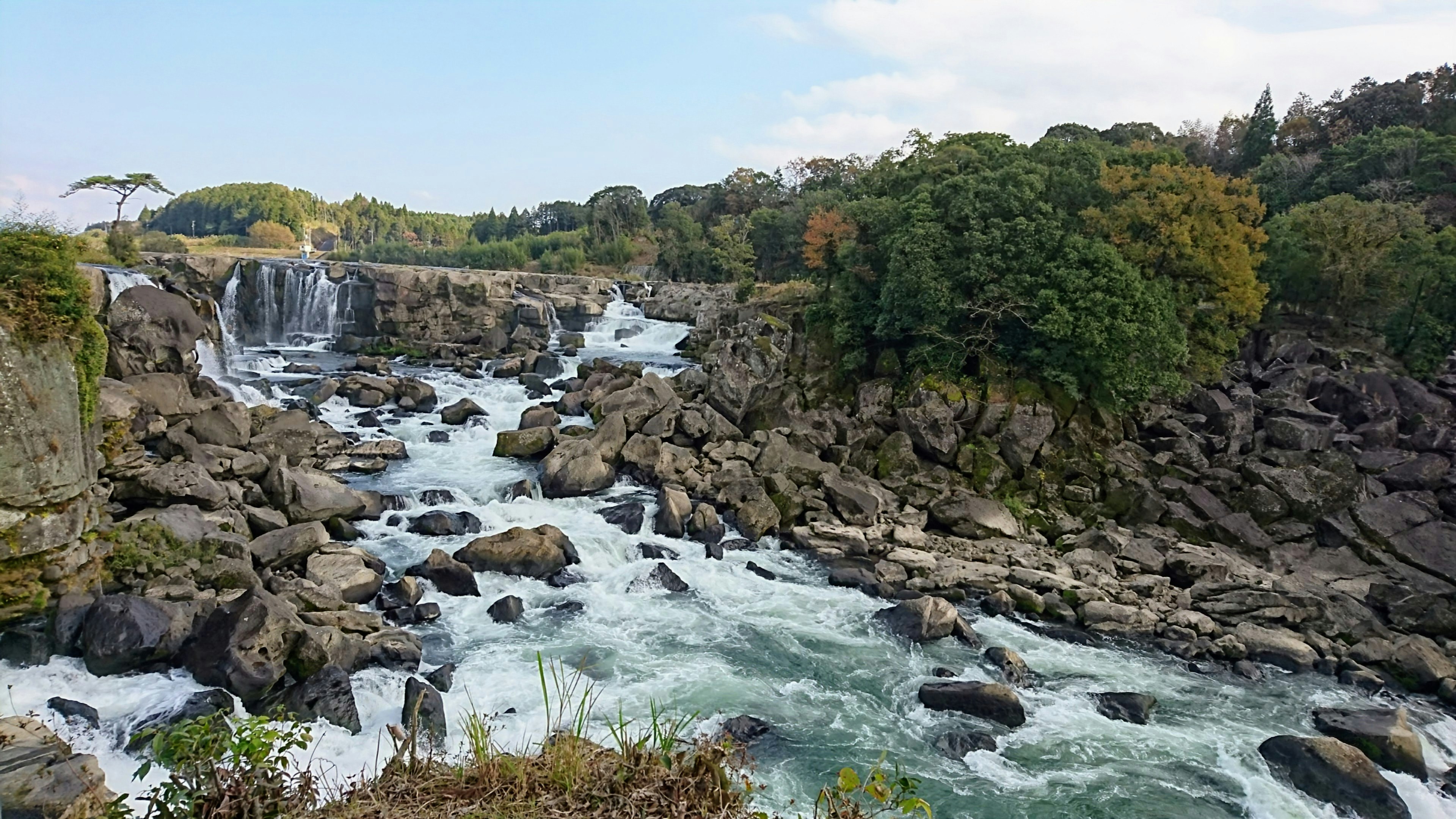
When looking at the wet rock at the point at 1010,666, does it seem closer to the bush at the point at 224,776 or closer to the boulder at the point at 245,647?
the boulder at the point at 245,647

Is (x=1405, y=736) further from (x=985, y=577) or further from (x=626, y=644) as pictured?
(x=626, y=644)

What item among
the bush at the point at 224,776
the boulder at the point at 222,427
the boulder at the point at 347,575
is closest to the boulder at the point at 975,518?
the boulder at the point at 347,575

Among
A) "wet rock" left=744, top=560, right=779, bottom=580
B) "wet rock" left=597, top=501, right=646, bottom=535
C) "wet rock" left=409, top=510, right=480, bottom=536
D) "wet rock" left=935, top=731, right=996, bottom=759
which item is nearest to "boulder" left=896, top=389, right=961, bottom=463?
"wet rock" left=744, top=560, right=779, bottom=580

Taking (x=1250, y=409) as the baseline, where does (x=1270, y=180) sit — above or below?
above

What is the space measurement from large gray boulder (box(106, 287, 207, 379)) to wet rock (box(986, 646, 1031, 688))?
1977 centimetres

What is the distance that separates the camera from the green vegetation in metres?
11.7

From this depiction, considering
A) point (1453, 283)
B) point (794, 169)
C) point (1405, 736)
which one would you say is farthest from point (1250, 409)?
point (794, 169)

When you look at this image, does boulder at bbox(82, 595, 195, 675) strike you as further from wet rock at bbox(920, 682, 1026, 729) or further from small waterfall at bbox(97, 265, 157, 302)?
small waterfall at bbox(97, 265, 157, 302)

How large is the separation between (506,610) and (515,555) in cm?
196

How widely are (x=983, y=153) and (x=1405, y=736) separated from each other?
70.1 feet

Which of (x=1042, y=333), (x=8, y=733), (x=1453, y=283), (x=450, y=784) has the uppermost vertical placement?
(x=1453, y=283)

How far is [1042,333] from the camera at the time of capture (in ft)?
76.0

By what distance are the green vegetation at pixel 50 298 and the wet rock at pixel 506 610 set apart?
7207mm

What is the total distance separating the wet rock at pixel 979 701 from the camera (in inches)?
471
